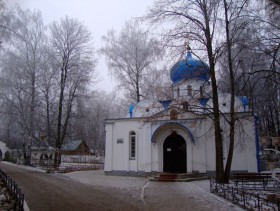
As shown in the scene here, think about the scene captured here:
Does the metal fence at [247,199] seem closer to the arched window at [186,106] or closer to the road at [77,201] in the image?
the road at [77,201]

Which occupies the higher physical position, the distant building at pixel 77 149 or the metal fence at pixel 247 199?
the distant building at pixel 77 149

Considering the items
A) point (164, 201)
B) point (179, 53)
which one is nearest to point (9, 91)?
point (179, 53)

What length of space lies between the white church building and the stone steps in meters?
0.78

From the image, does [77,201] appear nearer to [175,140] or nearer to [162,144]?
[162,144]

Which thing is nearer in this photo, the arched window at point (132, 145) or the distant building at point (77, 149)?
the arched window at point (132, 145)

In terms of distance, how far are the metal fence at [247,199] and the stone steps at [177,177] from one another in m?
5.85

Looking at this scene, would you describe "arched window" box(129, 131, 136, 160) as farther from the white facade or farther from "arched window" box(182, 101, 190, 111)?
"arched window" box(182, 101, 190, 111)

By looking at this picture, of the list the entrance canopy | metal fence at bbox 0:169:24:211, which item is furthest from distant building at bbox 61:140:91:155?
metal fence at bbox 0:169:24:211

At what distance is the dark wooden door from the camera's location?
74.2 ft

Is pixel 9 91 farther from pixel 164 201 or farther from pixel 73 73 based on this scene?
pixel 164 201

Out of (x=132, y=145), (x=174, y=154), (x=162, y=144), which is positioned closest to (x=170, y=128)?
(x=162, y=144)

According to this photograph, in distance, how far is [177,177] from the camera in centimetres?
1997

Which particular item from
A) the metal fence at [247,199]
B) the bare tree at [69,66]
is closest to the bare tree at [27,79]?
the bare tree at [69,66]

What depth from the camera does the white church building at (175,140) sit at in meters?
20.7
